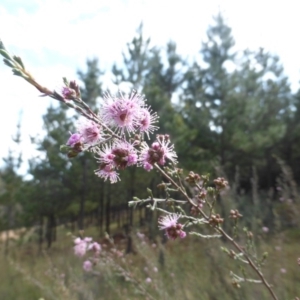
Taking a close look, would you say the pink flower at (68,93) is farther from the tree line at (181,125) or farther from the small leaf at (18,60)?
the tree line at (181,125)

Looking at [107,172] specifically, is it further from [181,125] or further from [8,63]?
[181,125]

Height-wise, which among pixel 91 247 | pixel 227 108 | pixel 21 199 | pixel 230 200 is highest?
pixel 227 108

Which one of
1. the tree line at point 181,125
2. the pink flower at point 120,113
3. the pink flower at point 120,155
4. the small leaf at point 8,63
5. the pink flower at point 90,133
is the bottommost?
the pink flower at point 120,155

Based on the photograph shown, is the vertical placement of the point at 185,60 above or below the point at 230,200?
above

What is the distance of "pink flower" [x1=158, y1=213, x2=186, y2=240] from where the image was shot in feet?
4.99

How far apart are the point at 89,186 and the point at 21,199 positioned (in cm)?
329

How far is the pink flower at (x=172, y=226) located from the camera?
1.52 metres

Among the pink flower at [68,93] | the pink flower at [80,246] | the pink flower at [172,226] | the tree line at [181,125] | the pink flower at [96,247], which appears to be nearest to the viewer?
the pink flower at [68,93]

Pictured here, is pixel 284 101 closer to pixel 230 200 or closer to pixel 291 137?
pixel 291 137

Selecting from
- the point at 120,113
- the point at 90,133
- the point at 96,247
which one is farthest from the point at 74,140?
the point at 96,247

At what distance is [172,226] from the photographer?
153 cm

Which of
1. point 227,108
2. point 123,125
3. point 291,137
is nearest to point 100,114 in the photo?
point 123,125

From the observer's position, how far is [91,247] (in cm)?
371

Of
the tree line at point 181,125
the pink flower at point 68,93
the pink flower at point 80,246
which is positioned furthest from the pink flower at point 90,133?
the tree line at point 181,125
